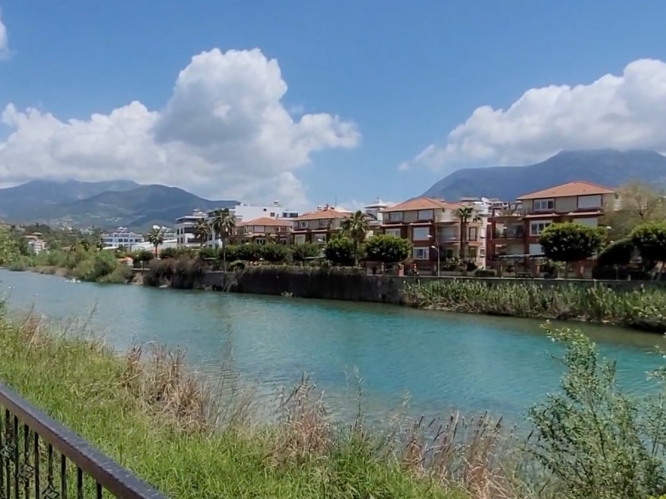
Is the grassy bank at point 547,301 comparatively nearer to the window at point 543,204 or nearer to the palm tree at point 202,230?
the window at point 543,204

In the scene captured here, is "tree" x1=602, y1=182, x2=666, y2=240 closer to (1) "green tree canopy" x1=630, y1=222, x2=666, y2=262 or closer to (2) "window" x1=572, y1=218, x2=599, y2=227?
(2) "window" x1=572, y1=218, x2=599, y2=227

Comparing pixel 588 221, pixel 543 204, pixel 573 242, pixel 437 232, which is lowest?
pixel 573 242

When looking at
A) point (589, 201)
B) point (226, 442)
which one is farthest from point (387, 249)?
point (226, 442)

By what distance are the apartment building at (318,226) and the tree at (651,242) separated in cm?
3930

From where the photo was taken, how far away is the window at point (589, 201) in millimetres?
53719

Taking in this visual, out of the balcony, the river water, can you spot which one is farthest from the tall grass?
the balcony

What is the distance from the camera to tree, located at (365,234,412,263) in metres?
52.9

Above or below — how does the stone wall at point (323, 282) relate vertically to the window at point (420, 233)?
below

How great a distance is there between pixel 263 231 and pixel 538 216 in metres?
42.6

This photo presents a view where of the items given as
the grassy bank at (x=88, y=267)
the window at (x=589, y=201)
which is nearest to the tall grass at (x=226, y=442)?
the window at (x=589, y=201)

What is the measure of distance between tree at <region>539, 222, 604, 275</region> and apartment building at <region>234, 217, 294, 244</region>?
143 feet

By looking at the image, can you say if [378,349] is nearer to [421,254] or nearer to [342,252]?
[342,252]

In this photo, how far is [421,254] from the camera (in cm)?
6259

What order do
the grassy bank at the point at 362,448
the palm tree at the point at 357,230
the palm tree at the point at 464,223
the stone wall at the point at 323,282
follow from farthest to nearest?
the palm tree at the point at 464,223 < the palm tree at the point at 357,230 < the stone wall at the point at 323,282 < the grassy bank at the point at 362,448
